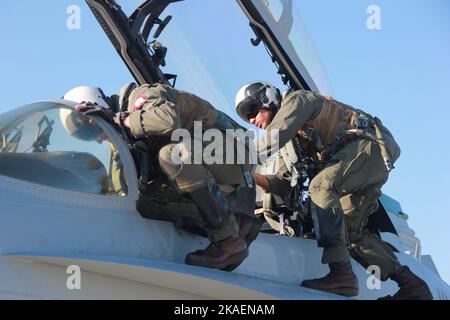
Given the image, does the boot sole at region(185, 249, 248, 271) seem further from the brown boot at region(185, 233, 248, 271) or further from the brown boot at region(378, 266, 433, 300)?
the brown boot at region(378, 266, 433, 300)

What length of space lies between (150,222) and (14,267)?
108cm

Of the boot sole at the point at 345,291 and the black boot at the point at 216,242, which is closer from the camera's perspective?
the black boot at the point at 216,242

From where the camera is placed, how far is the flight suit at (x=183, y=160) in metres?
4.41

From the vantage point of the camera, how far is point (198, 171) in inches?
175

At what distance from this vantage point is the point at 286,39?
7062mm

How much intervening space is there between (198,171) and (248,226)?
0.65 metres

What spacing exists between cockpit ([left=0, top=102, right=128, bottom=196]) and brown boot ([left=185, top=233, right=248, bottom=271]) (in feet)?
2.04

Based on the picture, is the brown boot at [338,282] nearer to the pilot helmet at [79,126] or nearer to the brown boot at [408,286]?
the brown boot at [408,286]

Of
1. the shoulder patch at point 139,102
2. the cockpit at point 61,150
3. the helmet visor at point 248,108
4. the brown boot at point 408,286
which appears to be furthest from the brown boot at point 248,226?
the brown boot at point 408,286
